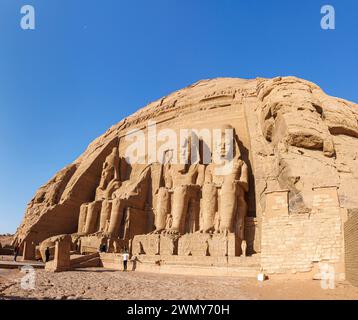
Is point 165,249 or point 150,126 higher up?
point 150,126

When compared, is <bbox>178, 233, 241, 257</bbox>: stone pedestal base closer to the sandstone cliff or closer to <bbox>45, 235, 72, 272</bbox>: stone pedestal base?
the sandstone cliff

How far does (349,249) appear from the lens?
793cm

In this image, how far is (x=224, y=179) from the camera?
16156 millimetres

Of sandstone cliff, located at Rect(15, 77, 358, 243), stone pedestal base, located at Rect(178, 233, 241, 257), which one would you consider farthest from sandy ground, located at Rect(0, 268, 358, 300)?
stone pedestal base, located at Rect(178, 233, 241, 257)

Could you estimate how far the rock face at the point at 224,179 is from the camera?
11.4m

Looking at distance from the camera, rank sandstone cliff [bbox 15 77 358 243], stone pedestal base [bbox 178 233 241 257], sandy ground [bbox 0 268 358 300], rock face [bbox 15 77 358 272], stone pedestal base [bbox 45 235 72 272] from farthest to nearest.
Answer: stone pedestal base [bbox 178 233 241 257], sandstone cliff [bbox 15 77 358 243], stone pedestal base [bbox 45 235 72 272], rock face [bbox 15 77 358 272], sandy ground [bbox 0 268 358 300]

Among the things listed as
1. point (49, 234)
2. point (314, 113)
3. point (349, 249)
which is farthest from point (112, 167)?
point (349, 249)

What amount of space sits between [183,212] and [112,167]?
6.56 meters

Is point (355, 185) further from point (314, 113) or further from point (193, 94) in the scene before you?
point (193, 94)

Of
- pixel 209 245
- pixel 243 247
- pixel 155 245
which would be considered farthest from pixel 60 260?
pixel 243 247

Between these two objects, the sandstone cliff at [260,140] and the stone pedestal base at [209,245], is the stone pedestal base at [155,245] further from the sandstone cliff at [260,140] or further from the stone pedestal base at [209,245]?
the sandstone cliff at [260,140]

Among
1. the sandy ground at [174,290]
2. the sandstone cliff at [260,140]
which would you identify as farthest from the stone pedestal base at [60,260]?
the sandstone cliff at [260,140]

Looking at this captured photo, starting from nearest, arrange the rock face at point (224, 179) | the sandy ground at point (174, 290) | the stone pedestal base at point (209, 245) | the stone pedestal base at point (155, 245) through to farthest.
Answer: the sandy ground at point (174, 290), the rock face at point (224, 179), the stone pedestal base at point (209, 245), the stone pedestal base at point (155, 245)

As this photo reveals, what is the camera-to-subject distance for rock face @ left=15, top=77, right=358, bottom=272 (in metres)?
11.4
